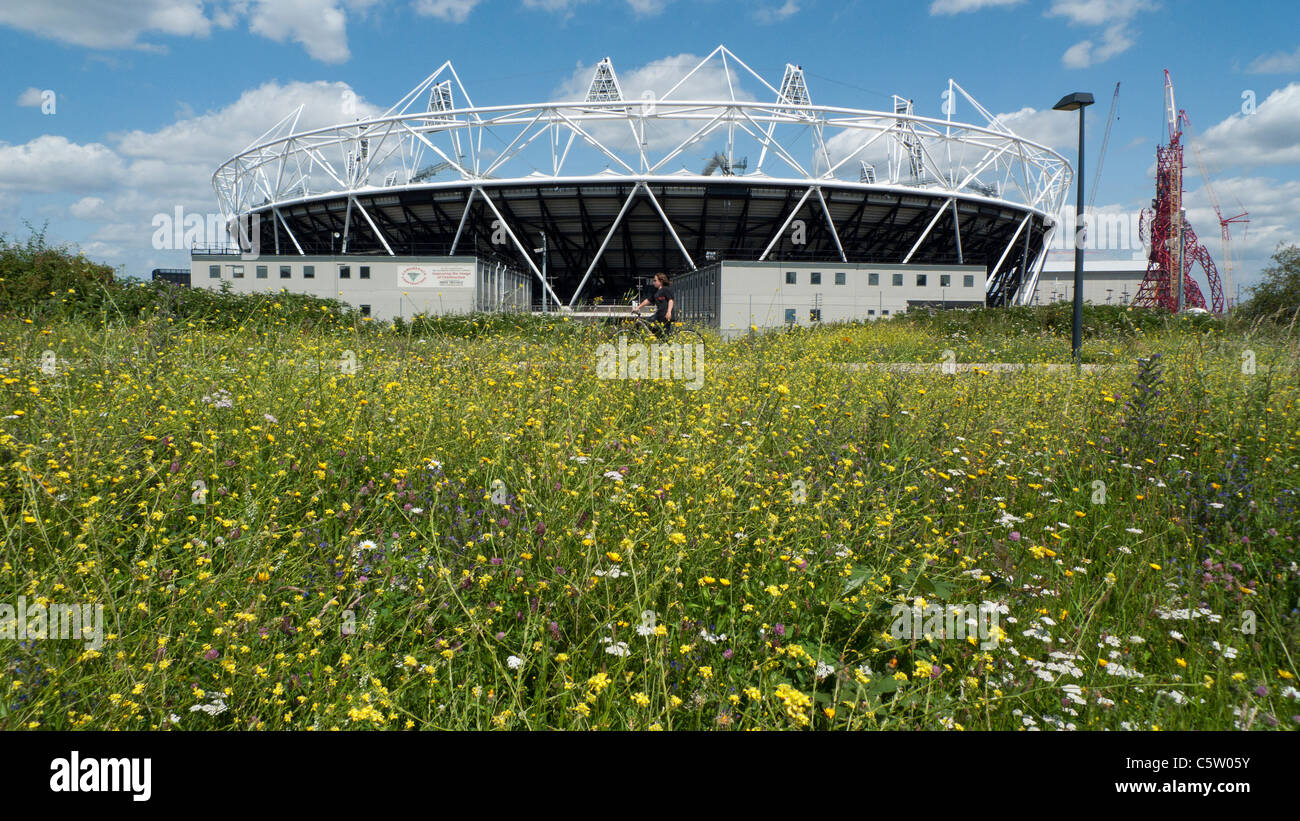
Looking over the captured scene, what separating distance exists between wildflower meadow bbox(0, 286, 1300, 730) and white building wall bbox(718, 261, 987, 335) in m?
23.0

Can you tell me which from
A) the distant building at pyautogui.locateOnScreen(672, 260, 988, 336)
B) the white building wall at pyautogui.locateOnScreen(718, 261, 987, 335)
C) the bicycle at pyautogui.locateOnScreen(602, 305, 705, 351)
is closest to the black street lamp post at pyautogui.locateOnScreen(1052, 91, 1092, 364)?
the bicycle at pyautogui.locateOnScreen(602, 305, 705, 351)

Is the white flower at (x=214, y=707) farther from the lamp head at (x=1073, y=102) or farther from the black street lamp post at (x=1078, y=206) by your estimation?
the lamp head at (x=1073, y=102)

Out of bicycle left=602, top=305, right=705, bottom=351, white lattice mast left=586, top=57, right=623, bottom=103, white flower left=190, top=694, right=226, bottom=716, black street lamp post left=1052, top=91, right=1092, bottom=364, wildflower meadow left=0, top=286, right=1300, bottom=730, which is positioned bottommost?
white flower left=190, top=694, right=226, bottom=716

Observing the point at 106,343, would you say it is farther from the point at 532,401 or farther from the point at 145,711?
the point at 145,711

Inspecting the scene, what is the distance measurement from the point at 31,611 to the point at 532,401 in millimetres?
2523

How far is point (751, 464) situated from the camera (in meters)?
3.41

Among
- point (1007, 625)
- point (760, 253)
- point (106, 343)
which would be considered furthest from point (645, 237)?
point (1007, 625)

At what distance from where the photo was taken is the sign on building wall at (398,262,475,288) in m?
33.7

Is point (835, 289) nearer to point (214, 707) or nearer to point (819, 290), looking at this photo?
point (819, 290)

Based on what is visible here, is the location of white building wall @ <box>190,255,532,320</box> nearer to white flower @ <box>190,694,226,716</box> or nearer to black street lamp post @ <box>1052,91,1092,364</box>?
black street lamp post @ <box>1052,91,1092,364</box>

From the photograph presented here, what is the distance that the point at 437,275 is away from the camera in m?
34.0

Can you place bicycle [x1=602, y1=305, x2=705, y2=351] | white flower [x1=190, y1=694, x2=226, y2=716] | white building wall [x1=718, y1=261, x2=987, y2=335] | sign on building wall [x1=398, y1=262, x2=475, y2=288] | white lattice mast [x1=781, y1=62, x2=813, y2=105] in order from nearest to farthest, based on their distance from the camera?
white flower [x1=190, y1=694, x2=226, y2=716] → bicycle [x1=602, y1=305, x2=705, y2=351] → white building wall [x1=718, y1=261, x2=987, y2=335] → sign on building wall [x1=398, y1=262, x2=475, y2=288] → white lattice mast [x1=781, y1=62, x2=813, y2=105]

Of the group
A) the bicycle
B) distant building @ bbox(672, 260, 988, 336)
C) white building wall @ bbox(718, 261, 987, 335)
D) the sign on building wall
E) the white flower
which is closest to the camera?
the white flower
